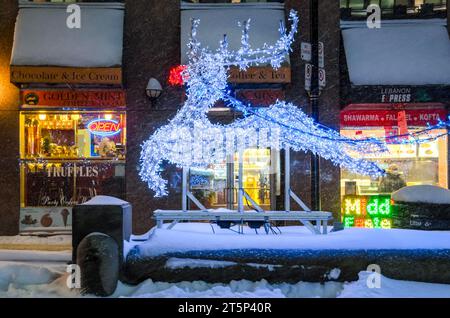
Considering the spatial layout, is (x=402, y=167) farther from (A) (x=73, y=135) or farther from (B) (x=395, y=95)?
(A) (x=73, y=135)

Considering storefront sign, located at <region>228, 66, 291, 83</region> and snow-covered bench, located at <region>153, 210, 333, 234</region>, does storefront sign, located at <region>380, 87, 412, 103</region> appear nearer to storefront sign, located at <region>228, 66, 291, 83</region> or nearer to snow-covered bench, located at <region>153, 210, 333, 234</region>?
storefront sign, located at <region>228, 66, 291, 83</region>

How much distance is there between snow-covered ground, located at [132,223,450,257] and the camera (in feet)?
21.8

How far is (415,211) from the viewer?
7.78 meters

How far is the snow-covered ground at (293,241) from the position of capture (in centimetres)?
664

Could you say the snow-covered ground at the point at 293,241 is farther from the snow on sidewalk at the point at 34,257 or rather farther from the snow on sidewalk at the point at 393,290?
the snow on sidewalk at the point at 34,257

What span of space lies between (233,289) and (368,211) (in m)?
4.25

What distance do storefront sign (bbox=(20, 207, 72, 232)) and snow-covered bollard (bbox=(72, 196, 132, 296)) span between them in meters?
5.98

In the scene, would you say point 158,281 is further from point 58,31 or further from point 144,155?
point 58,31

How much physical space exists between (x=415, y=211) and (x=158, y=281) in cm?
411

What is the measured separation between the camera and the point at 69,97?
1205 centimetres

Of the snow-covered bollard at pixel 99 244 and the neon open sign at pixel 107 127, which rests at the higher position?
the neon open sign at pixel 107 127

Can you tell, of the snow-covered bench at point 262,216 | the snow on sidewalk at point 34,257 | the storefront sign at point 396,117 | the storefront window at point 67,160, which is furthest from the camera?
the storefront window at point 67,160

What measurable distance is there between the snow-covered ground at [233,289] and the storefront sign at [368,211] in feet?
10.3

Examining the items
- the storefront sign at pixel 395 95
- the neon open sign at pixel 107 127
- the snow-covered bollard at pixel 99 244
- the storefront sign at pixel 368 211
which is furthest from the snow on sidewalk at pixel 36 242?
the storefront sign at pixel 395 95
